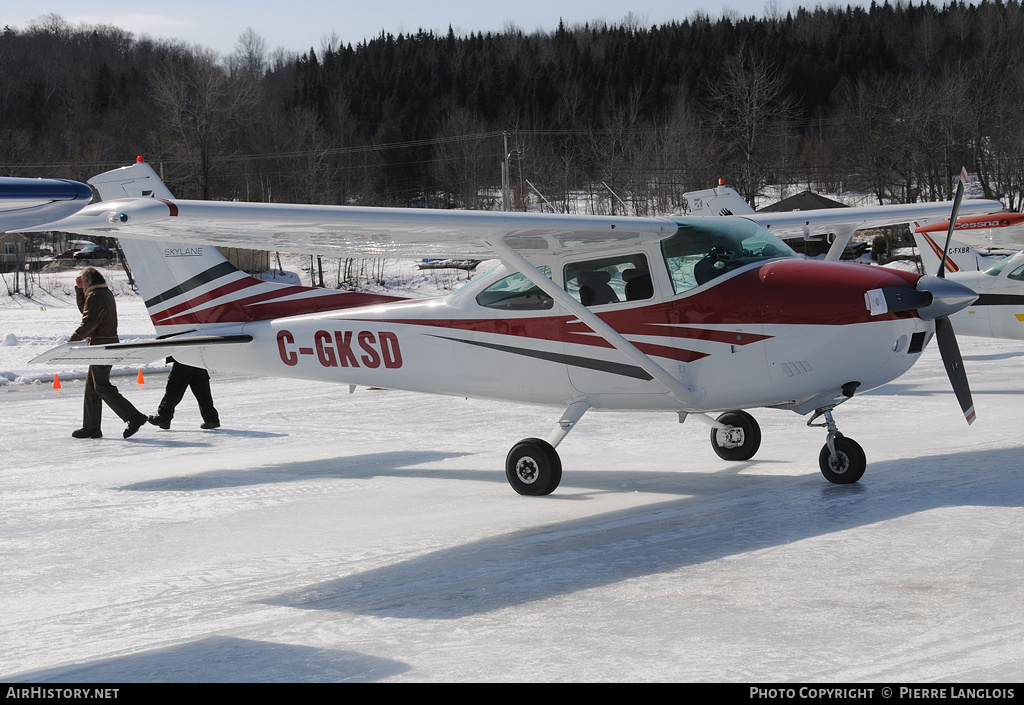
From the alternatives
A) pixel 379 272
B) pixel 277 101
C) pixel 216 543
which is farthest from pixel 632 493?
pixel 277 101

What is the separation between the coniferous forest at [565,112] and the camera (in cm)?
7188

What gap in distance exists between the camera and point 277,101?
10838 centimetres

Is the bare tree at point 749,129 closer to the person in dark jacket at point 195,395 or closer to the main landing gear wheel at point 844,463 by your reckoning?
the person in dark jacket at point 195,395

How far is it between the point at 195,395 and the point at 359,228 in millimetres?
6057

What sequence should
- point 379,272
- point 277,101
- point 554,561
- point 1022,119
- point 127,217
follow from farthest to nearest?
1. point 277,101
2. point 1022,119
3. point 379,272
4. point 554,561
5. point 127,217

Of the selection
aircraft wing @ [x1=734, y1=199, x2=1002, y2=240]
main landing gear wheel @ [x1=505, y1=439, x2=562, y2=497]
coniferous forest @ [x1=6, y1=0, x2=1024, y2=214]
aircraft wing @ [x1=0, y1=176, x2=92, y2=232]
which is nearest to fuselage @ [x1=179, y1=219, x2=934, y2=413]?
main landing gear wheel @ [x1=505, y1=439, x2=562, y2=497]

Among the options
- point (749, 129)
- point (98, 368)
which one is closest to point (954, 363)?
point (98, 368)

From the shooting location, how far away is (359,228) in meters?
6.86

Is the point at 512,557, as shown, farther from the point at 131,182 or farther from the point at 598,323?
the point at 131,182

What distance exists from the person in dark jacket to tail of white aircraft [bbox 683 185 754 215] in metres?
8.35

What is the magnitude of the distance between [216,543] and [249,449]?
398 cm

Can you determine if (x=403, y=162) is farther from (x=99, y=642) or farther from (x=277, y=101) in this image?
(x=99, y=642)

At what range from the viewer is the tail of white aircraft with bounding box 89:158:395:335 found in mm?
9922

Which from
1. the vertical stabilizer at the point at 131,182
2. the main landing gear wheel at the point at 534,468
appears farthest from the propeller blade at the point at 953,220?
the vertical stabilizer at the point at 131,182
